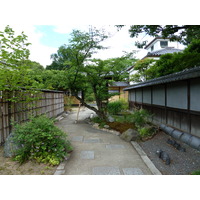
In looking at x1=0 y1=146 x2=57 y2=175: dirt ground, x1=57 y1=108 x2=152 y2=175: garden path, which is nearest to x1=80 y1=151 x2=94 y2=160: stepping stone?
x1=57 y1=108 x2=152 y2=175: garden path

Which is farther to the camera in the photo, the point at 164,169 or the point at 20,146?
the point at 20,146

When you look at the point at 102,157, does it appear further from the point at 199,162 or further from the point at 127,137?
the point at 199,162

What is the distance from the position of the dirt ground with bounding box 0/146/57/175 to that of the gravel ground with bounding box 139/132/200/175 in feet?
7.87

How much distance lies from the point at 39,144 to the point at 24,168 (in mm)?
544

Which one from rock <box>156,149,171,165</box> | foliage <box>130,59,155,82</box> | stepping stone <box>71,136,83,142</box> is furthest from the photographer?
foliage <box>130,59,155,82</box>

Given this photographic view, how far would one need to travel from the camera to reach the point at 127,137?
5.18 m

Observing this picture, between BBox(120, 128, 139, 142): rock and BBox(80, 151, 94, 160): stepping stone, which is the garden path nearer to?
BBox(80, 151, 94, 160): stepping stone

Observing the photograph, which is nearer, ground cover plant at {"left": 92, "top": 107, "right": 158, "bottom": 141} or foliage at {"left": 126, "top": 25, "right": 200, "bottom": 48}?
foliage at {"left": 126, "top": 25, "right": 200, "bottom": 48}

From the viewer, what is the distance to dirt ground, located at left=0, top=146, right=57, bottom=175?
2.89 meters

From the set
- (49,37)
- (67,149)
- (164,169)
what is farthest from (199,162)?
(49,37)

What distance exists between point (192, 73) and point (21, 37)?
15.0 feet

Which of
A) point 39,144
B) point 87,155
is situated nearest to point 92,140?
point 87,155

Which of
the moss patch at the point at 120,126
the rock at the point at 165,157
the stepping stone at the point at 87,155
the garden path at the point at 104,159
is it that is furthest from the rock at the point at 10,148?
the moss patch at the point at 120,126

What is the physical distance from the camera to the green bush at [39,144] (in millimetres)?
3285
